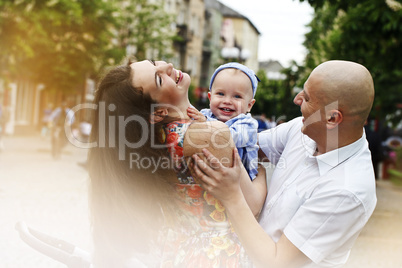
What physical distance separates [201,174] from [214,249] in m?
0.35

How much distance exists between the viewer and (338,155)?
2.15 metres

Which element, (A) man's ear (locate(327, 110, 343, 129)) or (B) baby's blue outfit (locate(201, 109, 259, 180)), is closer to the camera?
(A) man's ear (locate(327, 110, 343, 129))

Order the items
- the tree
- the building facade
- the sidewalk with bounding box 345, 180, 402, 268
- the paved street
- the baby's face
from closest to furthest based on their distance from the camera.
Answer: the baby's face < the paved street < the sidewalk with bounding box 345, 180, 402, 268 < the building facade < the tree

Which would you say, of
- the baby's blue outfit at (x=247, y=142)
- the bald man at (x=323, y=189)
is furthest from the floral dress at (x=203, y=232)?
the baby's blue outfit at (x=247, y=142)

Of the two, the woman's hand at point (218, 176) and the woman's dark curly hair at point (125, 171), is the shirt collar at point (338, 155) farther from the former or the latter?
the woman's dark curly hair at point (125, 171)

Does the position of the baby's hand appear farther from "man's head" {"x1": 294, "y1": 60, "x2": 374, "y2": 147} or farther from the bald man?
"man's head" {"x1": 294, "y1": 60, "x2": 374, "y2": 147}

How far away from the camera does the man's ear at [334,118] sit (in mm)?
2113

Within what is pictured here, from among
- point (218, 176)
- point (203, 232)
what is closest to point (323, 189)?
point (218, 176)

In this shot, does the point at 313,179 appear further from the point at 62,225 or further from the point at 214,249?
the point at 62,225

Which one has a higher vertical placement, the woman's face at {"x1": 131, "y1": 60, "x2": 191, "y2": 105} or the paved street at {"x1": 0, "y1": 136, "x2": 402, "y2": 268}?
the woman's face at {"x1": 131, "y1": 60, "x2": 191, "y2": 105}

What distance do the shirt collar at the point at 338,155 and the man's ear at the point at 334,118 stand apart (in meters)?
0.10

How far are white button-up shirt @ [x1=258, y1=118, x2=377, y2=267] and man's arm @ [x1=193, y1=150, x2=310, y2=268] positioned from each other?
6 centimetres

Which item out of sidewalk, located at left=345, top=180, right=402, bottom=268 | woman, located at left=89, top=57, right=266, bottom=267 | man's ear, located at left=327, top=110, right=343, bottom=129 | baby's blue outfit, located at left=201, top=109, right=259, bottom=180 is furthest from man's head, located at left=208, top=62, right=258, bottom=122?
sidewalk, located at left=345, top=180, right=402, bottom=268

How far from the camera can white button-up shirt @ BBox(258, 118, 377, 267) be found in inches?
79.0
